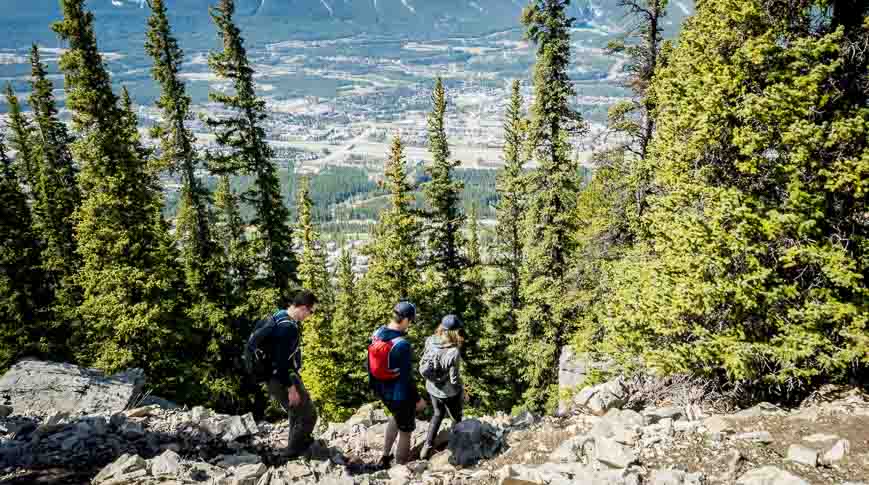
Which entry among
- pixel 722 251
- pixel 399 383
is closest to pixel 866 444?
pixel 722 251

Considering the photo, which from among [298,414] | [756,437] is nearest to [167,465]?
[298,414]

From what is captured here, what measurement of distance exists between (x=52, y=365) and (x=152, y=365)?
22.9 feet

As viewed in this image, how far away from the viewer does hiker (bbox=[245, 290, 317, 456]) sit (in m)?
7.68

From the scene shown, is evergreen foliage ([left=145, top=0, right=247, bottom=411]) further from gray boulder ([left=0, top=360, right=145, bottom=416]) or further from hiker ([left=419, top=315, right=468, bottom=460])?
hiker ([left=419, top=315, right=468, bottom=460])

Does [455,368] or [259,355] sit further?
[455,368]

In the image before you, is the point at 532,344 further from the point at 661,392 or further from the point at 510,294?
the point at 661,392

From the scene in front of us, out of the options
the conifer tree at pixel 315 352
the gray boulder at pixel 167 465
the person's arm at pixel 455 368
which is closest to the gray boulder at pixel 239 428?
the gray boulder at pixel 167 465

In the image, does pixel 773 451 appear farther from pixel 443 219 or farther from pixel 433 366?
pixel 443 219

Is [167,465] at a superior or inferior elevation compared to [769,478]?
inferior

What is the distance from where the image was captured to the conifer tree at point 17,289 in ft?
72.2

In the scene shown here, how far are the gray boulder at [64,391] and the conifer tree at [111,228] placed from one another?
672 cm

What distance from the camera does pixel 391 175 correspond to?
2162cm

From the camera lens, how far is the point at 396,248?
21969mm

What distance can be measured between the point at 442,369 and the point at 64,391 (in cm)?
872
